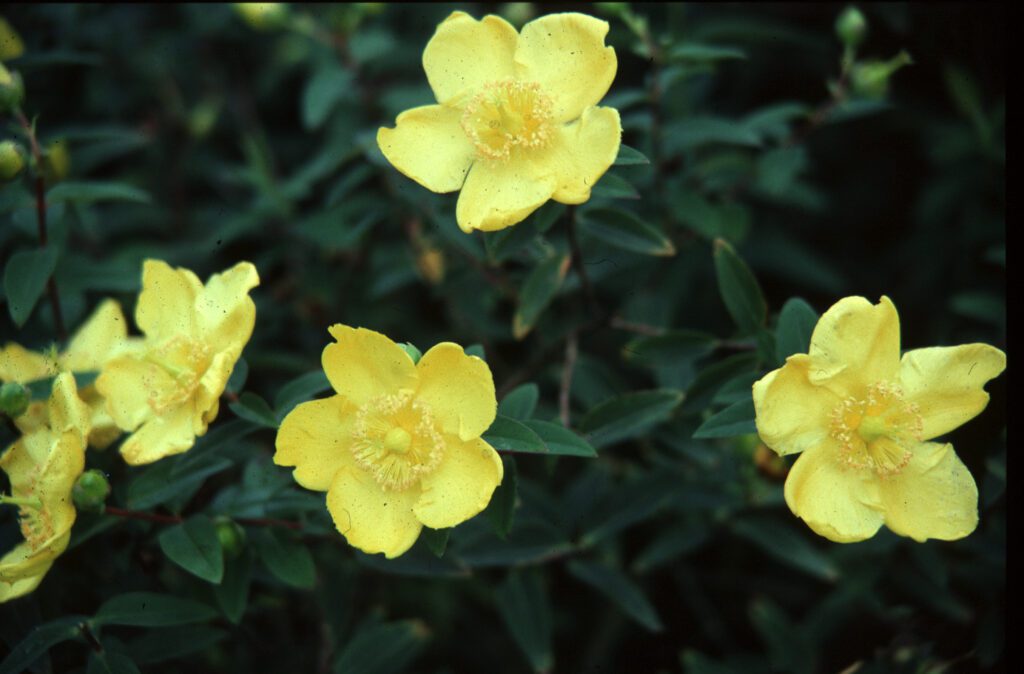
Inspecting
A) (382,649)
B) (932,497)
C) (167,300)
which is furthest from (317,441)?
(932,497)

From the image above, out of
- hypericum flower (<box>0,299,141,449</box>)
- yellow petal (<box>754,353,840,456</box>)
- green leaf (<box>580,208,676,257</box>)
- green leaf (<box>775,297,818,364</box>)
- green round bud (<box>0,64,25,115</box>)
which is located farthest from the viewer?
green leaf (<box>580,208,676,257</box>)

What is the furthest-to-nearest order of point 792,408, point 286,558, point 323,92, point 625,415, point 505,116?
point 323,92 → point 625,415 → point 286,558 → point 505,116 → point 792,408

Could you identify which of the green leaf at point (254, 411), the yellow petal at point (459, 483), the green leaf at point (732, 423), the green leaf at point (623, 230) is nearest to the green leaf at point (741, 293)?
the green leaf at point (623, 230)

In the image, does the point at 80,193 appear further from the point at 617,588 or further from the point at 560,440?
the point at 617,588

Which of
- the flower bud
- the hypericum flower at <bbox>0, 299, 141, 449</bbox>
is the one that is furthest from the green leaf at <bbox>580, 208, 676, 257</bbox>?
the flower bud

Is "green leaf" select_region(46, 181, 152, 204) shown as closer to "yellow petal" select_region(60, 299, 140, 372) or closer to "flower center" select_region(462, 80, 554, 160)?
"yellow petal" select_region(60, 299, 140, 372)

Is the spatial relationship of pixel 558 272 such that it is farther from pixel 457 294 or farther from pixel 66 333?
pixel 66 333
